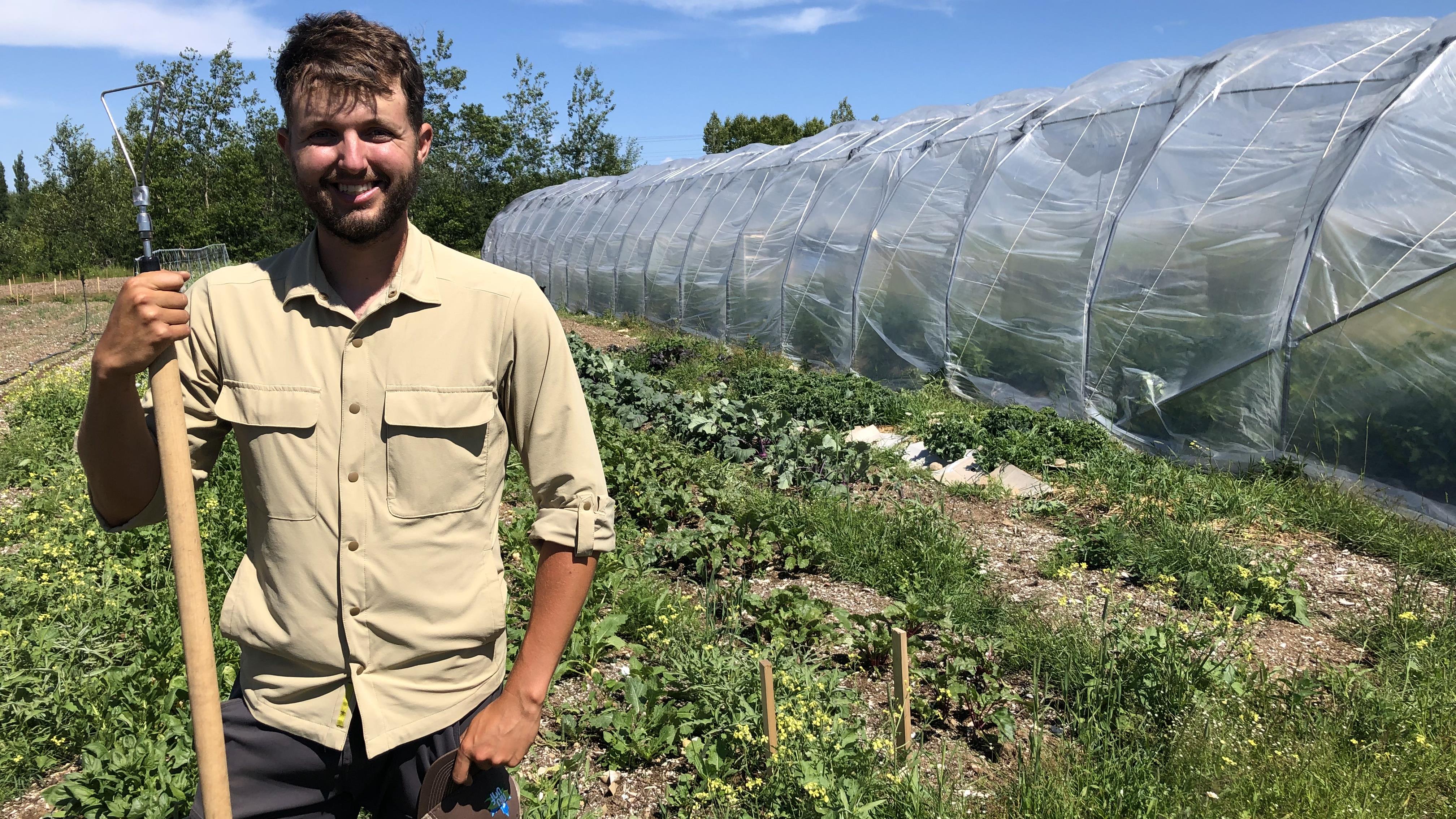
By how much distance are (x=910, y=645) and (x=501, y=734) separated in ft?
7.99

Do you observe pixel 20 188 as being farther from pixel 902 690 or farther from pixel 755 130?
pixel 902 690

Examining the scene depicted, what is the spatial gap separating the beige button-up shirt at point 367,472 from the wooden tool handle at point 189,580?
0.11m

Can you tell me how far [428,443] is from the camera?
63.8 inches

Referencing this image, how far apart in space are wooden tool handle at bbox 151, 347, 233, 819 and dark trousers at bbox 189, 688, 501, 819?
8cm

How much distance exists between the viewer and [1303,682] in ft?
10.9

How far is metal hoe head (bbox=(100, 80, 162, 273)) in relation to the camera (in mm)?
1598

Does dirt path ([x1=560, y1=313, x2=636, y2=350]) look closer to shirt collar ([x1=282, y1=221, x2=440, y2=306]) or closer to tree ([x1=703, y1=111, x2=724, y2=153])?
shirt collar ([x1=282, y1=221, x2=440, y2=306])

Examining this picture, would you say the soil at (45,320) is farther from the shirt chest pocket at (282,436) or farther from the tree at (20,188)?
the tree at (20,188)

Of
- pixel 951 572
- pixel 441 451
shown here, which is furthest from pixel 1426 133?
pixel 441 451

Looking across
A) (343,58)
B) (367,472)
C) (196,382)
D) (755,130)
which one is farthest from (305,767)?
(755,130)

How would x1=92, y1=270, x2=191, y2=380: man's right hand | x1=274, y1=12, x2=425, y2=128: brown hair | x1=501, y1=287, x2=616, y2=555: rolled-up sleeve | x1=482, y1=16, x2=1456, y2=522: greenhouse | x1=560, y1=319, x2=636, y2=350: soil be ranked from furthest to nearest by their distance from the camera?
x1=560, y1=319, x2=636, y2=350: soil
x1=482, y1=16, x2=1456, y2=522: greenhouse
x1=501, y1=287, x2=616, y2=555: rolled-up sleeve
x1=274, y1=12, x2=425, y2=128: brown hair
x1=92, y1=270, x2=191, y2=380: man's right hand

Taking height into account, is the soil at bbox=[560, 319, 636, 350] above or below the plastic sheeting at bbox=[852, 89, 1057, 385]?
below

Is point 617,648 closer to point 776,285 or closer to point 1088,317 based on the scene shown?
point 1088,317

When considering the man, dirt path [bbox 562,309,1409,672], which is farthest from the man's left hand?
dirt path [bbox 562,309,1409,672]
